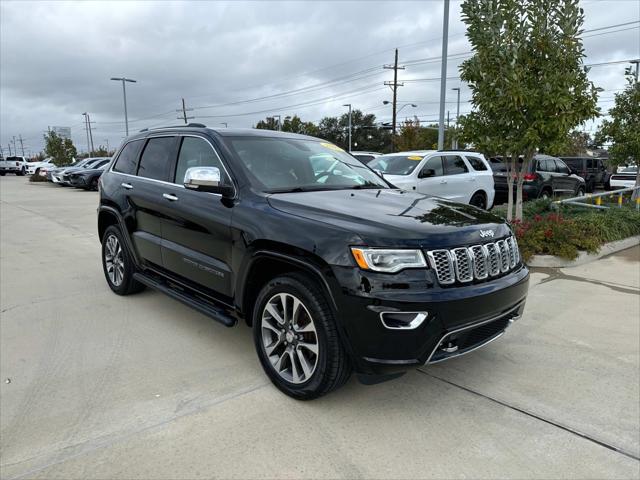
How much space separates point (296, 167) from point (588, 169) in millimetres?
22252

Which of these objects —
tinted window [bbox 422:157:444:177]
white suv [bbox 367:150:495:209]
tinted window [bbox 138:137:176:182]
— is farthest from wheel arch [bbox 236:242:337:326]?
tinted window [bbox 422:157:444:177]

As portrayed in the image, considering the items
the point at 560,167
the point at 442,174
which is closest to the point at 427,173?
the point at 442,174

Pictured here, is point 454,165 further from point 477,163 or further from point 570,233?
point 570,233

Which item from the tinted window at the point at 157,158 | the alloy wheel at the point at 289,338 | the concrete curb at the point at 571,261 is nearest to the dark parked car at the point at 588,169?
the concrete curb at the point at 571,261

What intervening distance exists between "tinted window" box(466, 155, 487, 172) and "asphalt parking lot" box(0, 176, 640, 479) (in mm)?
7294

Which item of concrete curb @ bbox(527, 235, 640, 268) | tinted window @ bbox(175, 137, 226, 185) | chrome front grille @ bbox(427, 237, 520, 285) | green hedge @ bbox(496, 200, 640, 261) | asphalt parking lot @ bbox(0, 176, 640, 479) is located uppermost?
tinted window @ bbox(175, 137, 226, 185)

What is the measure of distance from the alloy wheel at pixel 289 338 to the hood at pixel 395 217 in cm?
58

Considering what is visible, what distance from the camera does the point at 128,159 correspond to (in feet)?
16.8

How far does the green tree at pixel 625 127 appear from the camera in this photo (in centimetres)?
1234

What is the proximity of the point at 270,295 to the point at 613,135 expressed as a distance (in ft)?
43.7

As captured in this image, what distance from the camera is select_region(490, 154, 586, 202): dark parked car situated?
1375 centimetres

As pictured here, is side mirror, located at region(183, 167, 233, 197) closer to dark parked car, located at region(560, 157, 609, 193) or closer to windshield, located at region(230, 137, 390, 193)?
windshield, located at region(230, 137, 390, 193)

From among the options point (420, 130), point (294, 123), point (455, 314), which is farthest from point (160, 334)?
point (294, 123)

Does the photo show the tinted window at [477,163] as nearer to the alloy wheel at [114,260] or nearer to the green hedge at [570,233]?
the green hedge at [570,233]
